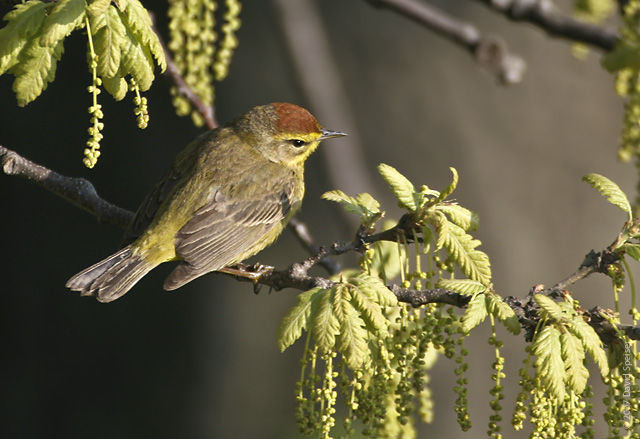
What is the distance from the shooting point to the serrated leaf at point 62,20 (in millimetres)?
2148

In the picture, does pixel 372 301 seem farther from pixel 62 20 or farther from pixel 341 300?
pixel 62 20

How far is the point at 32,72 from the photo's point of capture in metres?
2.32

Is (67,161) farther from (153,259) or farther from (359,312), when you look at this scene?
(359,312)

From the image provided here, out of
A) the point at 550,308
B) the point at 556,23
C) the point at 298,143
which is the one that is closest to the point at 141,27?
the point at 550,308

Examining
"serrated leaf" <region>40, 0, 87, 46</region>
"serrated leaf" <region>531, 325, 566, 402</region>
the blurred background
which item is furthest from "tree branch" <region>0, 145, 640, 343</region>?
the blurred background

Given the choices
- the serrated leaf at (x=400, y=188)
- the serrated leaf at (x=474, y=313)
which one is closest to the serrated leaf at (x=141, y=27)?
the serrated leaf at (x=400, y=188)

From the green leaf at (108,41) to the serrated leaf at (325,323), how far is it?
0.95m

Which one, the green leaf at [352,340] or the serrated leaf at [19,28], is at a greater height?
the serrated leaf at [19,28]

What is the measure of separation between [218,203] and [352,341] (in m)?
2.17

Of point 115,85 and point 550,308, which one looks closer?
point 550,308

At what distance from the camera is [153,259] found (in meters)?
3.76

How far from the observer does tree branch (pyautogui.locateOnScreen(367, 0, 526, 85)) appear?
157 inches

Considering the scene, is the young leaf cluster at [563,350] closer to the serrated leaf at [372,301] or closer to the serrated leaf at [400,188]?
the serrated leaf at [372,301]

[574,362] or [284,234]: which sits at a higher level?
[284,234]
